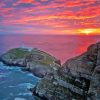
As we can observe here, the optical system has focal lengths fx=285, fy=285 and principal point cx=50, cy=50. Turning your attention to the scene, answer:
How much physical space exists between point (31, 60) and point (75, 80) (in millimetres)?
65630

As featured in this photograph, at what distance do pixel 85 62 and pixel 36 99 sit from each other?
2201cm

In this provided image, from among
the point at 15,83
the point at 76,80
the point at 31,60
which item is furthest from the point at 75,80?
the point at 31,60

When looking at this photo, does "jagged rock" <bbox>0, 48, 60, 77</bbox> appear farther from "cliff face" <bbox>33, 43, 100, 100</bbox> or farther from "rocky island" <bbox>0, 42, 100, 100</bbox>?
"cliff face" <bbox>33, 43, 100, 100</bbox>

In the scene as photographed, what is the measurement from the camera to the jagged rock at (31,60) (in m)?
143

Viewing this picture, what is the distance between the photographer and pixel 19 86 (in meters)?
119

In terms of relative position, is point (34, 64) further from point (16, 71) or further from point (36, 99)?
point (36, 99)

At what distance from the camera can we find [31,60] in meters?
156

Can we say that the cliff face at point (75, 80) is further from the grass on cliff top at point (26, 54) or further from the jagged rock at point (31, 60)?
the grass on cliff top at point (26, 54)

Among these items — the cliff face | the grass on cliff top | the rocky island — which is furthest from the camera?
the grass on cliff top

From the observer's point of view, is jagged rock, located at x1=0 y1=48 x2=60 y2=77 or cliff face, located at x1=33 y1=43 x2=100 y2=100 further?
jagged rock, located at x1=0 y1=48 x2=60 y2=77

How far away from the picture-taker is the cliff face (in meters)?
88.5

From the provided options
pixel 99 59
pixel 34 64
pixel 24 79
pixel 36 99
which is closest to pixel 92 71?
pixel 99 59

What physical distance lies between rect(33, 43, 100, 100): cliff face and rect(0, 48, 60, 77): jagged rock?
1469 inches

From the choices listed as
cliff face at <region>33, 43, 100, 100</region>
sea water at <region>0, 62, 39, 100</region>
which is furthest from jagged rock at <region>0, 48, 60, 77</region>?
cliff face at <region>33, 43, 100, 100</region>
